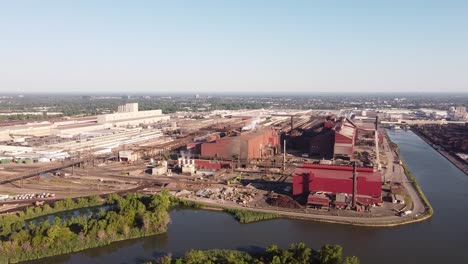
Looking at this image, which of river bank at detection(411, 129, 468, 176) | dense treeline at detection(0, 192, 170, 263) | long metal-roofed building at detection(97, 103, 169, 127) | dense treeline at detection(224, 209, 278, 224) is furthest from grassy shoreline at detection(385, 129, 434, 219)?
long metal-roofed building at detection(97, 103, 169, 127)

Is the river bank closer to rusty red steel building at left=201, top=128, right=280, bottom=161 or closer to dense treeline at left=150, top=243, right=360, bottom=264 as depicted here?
rusty red steel building at left=201, top=128, right=280, bottom=161

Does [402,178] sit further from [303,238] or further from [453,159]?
[303,238]

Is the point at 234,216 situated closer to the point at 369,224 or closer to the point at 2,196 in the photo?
the point at 369,224

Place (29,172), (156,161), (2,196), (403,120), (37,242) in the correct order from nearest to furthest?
(37,242) → (2,196) → (29,172) → (156,161) → (403,120)

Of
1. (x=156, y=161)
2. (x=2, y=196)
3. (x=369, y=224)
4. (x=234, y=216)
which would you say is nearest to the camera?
(x=369, y=224)

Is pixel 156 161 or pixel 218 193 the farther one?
pixel 156 161

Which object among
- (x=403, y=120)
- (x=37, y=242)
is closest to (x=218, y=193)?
(x=37, y=242)

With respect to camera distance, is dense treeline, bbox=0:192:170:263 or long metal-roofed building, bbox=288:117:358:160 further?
long metal-roofed building, bbox=288:117:358:160
